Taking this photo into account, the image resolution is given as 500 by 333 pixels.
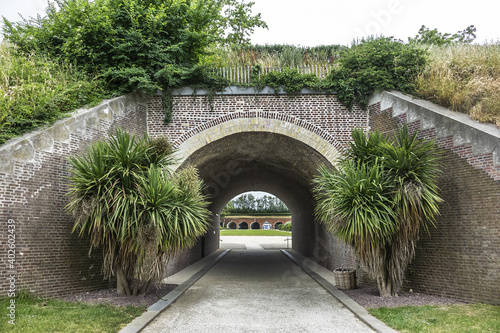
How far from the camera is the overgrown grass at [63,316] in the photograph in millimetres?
5191

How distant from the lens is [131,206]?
22.7ft

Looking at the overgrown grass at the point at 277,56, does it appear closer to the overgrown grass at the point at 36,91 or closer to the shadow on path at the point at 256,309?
the overgrown grass at the point at 36,91

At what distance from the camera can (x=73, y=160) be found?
24.3 feet

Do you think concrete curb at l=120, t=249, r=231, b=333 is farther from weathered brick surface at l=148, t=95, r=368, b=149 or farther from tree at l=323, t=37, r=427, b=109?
tree at l=323, t=37, r=427, b=109

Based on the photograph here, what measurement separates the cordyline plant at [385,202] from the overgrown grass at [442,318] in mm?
1159

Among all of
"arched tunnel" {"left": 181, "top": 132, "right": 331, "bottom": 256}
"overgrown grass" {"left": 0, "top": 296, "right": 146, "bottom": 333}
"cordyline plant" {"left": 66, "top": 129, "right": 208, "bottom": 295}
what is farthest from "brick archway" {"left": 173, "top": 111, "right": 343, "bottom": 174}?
"overgrown grass" {"left": 0, "top": 296, "right": 146, "bottom": 333}

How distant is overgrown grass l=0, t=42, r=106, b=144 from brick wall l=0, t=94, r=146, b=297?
0.46 m

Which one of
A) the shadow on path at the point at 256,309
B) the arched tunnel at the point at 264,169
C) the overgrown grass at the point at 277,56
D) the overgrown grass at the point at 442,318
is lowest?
the shadow on path at the point at 256,309

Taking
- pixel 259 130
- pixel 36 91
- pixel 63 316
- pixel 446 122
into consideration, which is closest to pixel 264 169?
pixel 259 130

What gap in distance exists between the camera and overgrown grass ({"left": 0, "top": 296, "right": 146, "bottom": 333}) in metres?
5.19

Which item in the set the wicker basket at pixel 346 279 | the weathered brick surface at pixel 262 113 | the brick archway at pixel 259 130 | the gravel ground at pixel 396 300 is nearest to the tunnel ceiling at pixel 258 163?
Answer: the brick archway at pixel 259 130

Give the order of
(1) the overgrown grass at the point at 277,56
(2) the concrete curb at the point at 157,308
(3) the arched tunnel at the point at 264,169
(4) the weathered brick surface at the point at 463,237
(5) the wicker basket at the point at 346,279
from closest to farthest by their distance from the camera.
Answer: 1. (2) the concrete curb at the point at 157,308
2. (4) the weathered brick surface at the point at 463,237
3. (5) the wicker basket at the point at 346,279
4. (3) the arched tunnel at the point at 264,169
5. (1) the overgrown grass at the point at 277,56

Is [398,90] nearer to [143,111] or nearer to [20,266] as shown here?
[143,111]

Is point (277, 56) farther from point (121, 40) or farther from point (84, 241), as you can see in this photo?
point (84, 241)
